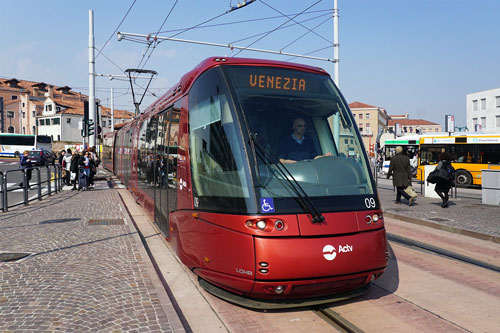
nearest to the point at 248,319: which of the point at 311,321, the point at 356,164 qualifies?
the point at 311,321

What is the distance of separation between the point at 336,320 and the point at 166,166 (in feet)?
13.0

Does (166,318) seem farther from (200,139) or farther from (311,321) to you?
(200,139)

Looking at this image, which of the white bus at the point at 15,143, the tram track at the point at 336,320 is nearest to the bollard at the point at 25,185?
the tram track at the point at 336,320

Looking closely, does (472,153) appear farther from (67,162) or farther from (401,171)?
(67,162)

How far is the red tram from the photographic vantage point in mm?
4117

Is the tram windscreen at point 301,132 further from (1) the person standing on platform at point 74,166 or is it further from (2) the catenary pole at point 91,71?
(2) the catenary pole at point 91,71

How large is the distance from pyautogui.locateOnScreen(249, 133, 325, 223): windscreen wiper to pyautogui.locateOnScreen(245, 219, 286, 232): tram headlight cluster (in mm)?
309

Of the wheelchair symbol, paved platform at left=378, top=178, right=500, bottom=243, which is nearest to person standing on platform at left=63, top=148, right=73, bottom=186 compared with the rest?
paved platform at left=378, top=178, right=500, bottom=243

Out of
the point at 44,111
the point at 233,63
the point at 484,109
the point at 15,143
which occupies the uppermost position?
the point at 44,111

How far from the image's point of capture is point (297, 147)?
503 centimetres

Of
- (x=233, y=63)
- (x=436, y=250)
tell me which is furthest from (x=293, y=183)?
(x=436, y=250)

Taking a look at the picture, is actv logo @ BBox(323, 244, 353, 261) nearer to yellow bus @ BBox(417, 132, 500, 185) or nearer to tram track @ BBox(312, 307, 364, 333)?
tram track @ BBox(312, 307, 364, 333)

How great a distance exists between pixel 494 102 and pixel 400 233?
66.5 m

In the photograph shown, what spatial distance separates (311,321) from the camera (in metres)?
4.26
